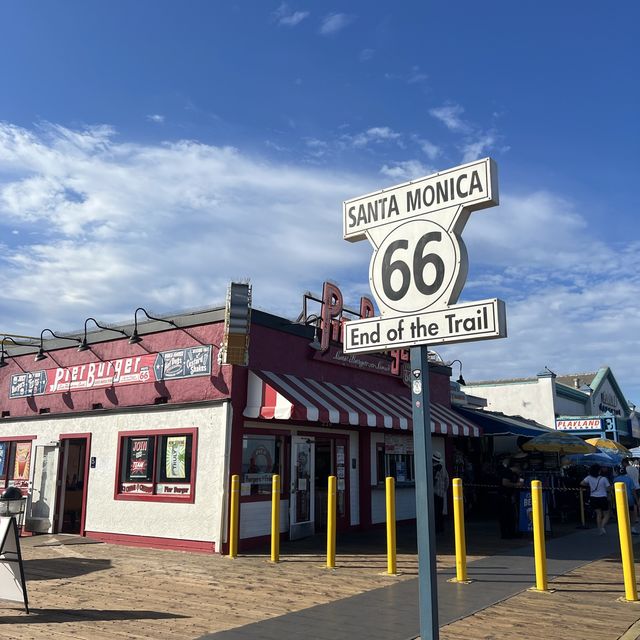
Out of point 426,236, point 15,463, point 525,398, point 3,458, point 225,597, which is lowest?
point 225,597

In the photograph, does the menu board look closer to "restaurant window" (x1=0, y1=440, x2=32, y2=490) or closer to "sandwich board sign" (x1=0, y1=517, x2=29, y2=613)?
"restaurant window" (x1=0, y1=440, x2=32, y2=490)

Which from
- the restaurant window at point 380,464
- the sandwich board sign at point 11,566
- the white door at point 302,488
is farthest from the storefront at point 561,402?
the sandwich board sign at point 11,566

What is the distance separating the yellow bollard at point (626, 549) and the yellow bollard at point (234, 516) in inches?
248

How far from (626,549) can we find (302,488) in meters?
7.31

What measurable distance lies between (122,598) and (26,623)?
152cm

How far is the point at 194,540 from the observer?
12.5 metres

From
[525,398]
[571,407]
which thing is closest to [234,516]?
[525,398]

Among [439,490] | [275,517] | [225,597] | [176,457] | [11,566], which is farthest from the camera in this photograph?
[439,490]

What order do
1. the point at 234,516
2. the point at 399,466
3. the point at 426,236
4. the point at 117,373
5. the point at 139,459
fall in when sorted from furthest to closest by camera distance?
the point at 399,466, the point at 117,373, the point at 139,459, the point at 234,516, the point at 426,236

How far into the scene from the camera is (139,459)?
45.9 ft

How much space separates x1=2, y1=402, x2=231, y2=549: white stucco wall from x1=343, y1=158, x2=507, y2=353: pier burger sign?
821 cm

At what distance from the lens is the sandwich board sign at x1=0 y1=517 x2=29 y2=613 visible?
23.9ft

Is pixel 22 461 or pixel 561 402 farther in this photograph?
pixel 561 402

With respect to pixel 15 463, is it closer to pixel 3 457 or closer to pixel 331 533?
pixel 3 457
